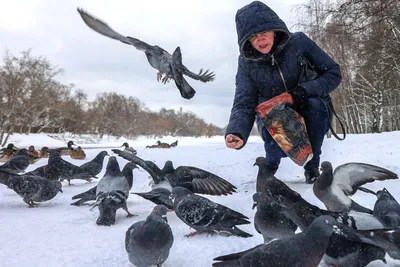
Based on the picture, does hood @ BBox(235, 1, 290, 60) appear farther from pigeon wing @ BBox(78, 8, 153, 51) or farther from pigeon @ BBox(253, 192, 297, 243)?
pigeon wing @ BBox(78, 8, 153, 51)

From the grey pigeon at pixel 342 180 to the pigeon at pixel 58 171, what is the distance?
4322mm

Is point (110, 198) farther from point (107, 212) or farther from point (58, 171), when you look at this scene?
point (58, 171)

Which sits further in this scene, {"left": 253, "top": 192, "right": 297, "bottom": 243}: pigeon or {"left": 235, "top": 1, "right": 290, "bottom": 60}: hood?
{"left": 235, "top": 1, "right": 290, "bottom": 60}: hood

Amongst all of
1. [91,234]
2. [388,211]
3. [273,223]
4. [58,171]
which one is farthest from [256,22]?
[58,171]

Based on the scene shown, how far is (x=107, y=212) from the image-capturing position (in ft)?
10.5

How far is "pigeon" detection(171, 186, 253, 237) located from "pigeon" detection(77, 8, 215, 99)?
7.42ft

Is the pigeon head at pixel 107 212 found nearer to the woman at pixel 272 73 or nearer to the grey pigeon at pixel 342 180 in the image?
the woman at pixel 272 73

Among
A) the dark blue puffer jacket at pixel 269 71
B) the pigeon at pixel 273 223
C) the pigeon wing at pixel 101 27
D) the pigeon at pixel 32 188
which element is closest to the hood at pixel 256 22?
the dark blue puffer jacket at pixel 269 71

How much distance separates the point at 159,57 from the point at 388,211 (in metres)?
4.26

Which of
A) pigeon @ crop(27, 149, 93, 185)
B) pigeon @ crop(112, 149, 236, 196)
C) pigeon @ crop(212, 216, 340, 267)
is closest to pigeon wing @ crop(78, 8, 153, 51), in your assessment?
pigeon @ crop(112, 149, 236, 196)

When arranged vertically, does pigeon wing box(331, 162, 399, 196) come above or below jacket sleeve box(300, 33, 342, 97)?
below

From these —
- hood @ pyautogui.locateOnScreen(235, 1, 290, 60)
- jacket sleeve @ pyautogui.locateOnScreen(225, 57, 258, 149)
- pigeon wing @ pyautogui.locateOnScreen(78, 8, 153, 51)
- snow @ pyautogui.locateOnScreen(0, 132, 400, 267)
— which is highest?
pigeon wing @ pyautogui.locateOnScreen(78, 8, 153, 51)

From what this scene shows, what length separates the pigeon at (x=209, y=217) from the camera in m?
A: 2.76

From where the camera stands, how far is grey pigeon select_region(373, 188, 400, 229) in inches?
89.6
